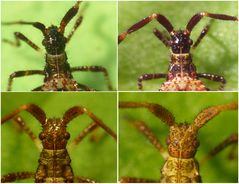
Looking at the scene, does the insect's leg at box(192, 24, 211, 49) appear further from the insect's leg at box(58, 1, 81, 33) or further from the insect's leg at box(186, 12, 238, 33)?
the insect's leg at box(58, 1, 81, 33)

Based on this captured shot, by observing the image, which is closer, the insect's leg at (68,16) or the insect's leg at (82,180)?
the insect's leg at (68,16)

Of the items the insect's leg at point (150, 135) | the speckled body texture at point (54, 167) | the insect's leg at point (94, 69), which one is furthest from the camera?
the insect's leg at point (150, 135)

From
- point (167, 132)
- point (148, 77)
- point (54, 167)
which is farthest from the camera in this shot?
point (167, 132)

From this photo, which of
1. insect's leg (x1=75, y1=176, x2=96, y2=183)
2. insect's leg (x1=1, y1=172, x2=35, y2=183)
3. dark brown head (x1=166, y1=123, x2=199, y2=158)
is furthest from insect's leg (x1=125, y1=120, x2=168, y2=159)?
insect's leg (x1=1, y1=172, x2=35, y2=183)

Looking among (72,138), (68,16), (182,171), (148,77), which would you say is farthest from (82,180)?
(68,16)

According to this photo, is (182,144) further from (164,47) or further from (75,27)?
(75,27)

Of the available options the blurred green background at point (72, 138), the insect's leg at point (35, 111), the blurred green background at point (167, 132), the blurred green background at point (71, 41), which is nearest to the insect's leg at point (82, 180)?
the blurred green background at point (72, 138)

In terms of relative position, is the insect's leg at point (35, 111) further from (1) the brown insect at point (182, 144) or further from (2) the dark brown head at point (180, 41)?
(2) the dark brown head at point (180, 41)
